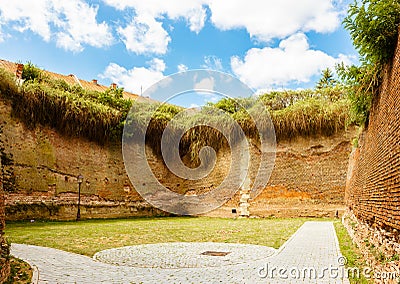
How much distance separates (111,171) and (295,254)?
11859 mm

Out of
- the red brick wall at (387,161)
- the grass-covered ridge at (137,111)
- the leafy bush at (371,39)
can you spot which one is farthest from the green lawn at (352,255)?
the grass-covered ridge at (137,111)

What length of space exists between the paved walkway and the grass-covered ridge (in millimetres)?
8429

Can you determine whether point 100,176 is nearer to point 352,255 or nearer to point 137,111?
point 137,111

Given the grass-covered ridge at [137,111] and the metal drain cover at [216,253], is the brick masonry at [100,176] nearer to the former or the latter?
the grass-covered ridge at [137,111]

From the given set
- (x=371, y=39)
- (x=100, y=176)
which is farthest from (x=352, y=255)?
(x=100, y=176)

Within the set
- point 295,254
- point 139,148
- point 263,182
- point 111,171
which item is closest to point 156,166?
point 139,148

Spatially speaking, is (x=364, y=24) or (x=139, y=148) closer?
(x=364, y=24)

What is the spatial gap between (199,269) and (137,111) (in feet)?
43.3

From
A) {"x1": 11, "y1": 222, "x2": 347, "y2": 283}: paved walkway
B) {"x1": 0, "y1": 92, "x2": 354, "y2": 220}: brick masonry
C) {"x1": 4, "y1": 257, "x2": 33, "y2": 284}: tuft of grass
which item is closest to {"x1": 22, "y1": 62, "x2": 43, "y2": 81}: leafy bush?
{"x1": 0, "y1": 92, "x2": 354, "y2": 220}: brick masonry

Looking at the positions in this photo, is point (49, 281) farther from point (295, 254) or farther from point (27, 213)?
point (27, 213)

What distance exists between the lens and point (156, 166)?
18.2m

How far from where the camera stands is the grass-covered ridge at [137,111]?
13680 millimetres

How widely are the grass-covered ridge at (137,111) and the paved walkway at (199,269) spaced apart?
8429mm

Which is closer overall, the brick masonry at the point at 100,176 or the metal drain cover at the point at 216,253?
the metal drain cover at the point at 216,253
